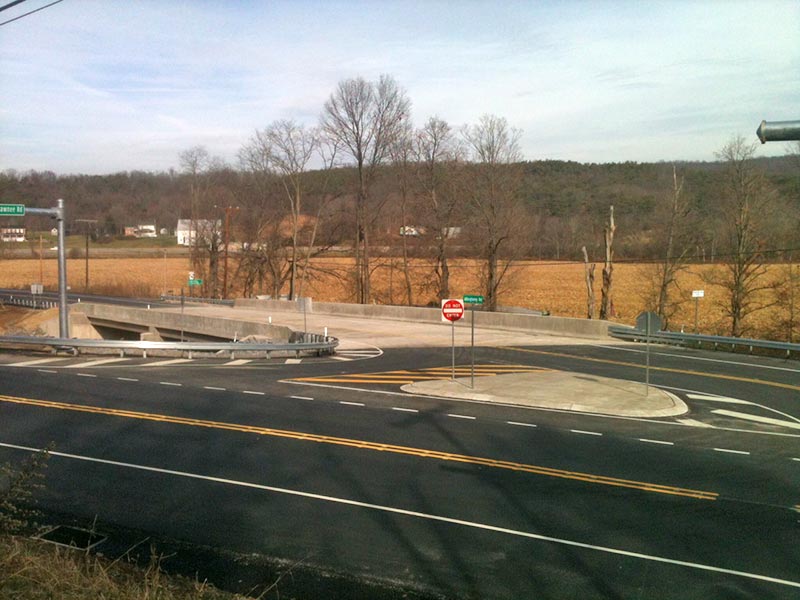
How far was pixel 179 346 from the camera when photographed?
93.1 feet

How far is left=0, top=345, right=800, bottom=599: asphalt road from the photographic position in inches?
304

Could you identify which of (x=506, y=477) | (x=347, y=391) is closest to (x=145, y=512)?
(x=506, y=477)

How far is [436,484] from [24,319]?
143 feet

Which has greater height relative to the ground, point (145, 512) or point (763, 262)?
point (763, 262)

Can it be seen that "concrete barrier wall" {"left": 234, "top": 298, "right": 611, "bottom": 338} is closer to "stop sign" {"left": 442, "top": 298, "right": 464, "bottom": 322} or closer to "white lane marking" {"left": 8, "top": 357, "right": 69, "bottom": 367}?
"stop sign" {"left": 442, "top": 298, "right": 464, "bottom": 322}

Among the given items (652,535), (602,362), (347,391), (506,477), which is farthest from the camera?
(602,362)

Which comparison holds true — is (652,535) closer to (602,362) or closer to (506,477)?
(506,477)

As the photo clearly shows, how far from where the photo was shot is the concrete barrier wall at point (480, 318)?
1461 inches

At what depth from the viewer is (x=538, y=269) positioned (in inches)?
3622

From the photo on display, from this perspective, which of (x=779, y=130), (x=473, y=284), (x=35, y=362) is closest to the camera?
(x=779, y=130)

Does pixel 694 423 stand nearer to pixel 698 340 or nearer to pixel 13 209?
pixel 698 340

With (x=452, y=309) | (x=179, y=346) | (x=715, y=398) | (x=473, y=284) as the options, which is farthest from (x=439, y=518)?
(x=473, y=284)

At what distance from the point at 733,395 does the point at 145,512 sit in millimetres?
17343

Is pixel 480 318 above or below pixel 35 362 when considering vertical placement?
above
